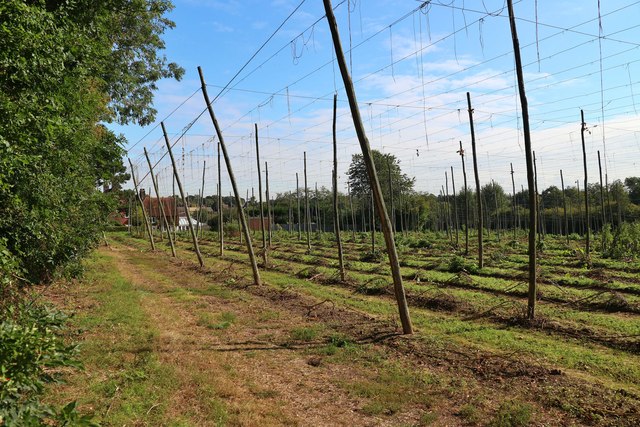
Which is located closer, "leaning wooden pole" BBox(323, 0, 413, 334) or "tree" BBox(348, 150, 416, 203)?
"leaning wooden pole" BBox(323, 0, 413, 334)

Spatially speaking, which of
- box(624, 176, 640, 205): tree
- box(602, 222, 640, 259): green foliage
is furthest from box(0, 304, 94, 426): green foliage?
box(624, 176, 640, 205): tree

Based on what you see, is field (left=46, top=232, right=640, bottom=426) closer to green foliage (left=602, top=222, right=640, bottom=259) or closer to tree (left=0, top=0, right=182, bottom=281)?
tree (left=0, top=0, right=182, bottom=281)

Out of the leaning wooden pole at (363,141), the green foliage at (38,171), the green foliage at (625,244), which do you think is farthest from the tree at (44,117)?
the green foliage at (625,244)

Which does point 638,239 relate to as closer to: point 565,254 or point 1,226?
point 565,254

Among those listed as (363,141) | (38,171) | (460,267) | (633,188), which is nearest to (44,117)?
(38,171)

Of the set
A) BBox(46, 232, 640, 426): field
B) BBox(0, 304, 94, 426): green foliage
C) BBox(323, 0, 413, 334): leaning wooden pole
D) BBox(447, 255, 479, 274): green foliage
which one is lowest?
BBox(46, 232, 640, 426): field

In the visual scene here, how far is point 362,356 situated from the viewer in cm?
780

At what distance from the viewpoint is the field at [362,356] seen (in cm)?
554

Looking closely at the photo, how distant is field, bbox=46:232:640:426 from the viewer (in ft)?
18.2

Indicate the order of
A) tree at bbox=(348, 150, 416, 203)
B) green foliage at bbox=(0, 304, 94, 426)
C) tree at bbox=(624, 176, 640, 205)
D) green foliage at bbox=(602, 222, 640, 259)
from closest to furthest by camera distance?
green foliage at bbox=(0, 304, 94, 426) → green foliage at bbox=(602, 222, 640, 259) → tree at bbox=(624, 176, 640, 205) → tree at bbox=(348, 150, 416, 203)

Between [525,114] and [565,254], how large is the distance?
17914mm

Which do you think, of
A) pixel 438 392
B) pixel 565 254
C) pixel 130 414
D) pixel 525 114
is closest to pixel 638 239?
pixel 565 254

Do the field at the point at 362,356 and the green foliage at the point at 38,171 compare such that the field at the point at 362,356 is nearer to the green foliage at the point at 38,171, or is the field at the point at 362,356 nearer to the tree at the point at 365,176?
the green foliage at the point at 38,171

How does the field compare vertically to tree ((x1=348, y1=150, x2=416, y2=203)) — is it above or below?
below
